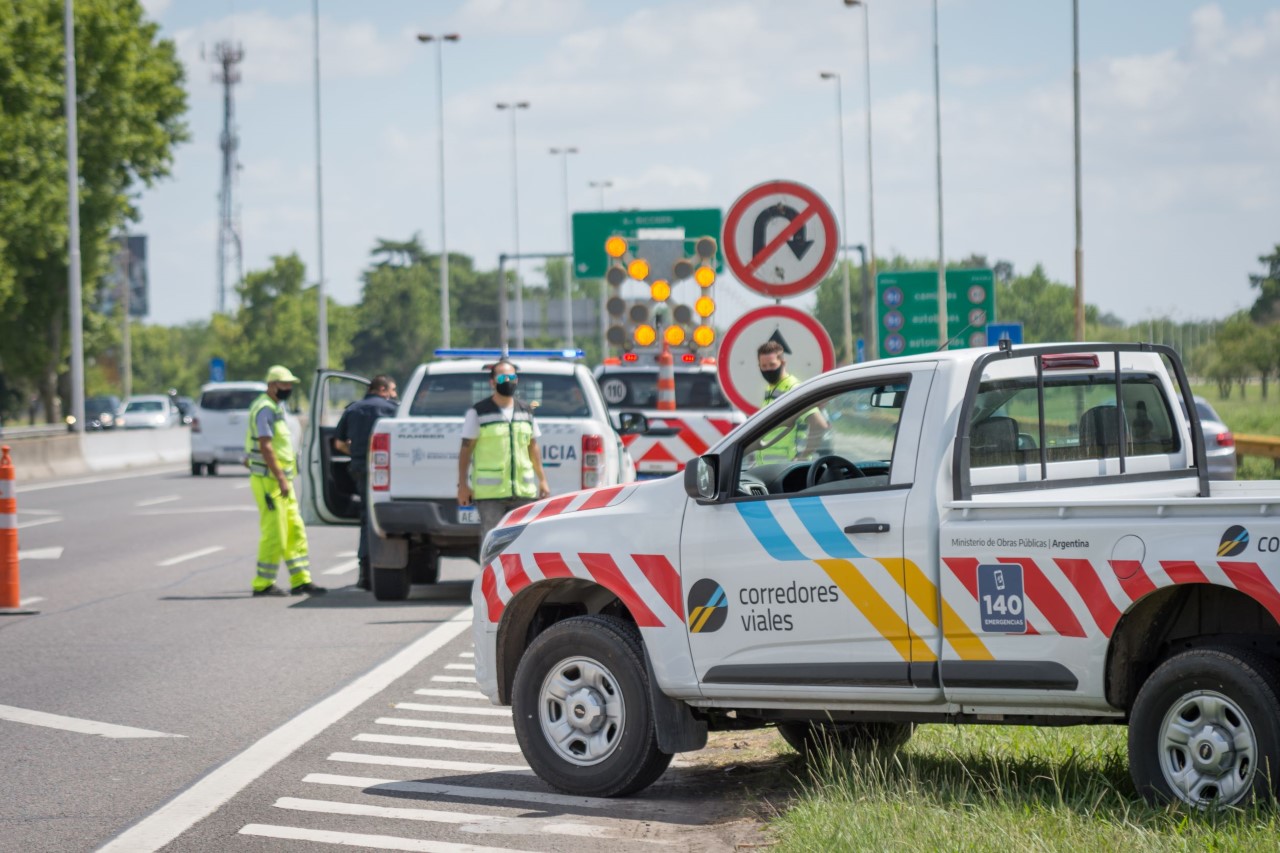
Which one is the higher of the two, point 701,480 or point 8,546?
point 701,480

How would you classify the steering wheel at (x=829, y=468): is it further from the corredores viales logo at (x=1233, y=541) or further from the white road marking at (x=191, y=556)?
the white road marking at (x=191, y=556)

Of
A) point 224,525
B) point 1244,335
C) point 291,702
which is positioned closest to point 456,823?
point 291,702

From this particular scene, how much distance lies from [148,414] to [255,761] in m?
60.5

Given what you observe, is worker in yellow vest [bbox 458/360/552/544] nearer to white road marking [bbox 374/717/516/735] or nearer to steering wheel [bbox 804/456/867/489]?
white road marking [bbox 374/717/516/735]

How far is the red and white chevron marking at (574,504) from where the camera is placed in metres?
7.46

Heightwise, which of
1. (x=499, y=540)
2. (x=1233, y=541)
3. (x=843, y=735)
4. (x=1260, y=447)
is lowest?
(x=843, y=735)

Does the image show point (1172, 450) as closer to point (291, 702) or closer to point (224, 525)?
point (291, 702)

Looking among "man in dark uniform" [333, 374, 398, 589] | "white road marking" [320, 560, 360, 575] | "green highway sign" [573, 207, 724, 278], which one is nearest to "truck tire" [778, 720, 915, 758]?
"man in dark uniform" [333, 374, 398, 589]

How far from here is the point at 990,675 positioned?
6.37 metres

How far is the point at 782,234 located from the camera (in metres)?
11.0

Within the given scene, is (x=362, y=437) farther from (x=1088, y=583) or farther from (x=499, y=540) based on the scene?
(x=1088, y=583)

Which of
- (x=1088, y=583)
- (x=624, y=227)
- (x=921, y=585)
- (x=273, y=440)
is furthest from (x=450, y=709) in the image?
(x=624, y=227)

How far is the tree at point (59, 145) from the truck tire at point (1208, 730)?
47274 mm

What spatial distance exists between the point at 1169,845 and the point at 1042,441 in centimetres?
184
